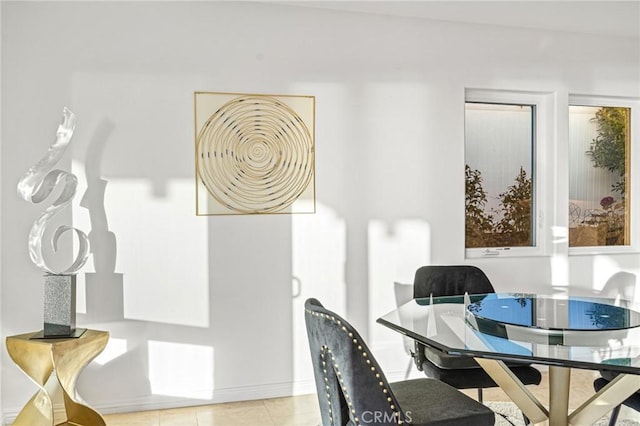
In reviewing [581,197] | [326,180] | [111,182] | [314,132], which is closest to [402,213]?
[326,180]

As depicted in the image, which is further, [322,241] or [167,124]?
[322,241]

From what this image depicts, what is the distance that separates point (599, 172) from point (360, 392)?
3.38 meters

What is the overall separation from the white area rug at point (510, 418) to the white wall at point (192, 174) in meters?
0.75

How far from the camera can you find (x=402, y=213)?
379 centimetres

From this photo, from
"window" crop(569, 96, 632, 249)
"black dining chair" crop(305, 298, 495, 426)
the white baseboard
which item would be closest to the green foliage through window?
"window" crop(569, 96, 632, 249)

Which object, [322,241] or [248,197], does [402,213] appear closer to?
[322,241]

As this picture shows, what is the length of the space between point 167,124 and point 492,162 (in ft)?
7.59

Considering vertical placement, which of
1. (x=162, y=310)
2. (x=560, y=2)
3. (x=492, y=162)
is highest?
(x=560, y=2)

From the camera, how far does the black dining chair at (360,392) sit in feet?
5.94

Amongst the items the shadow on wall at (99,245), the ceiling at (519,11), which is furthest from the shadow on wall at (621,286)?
the shadow on wall at (99,245)

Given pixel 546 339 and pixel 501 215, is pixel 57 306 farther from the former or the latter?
pixel 501 215

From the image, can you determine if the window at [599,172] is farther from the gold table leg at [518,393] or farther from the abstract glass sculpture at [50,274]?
the abstract glass sculpture at [50,274]

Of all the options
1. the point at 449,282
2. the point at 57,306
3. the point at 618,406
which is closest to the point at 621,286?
the point at 449,282

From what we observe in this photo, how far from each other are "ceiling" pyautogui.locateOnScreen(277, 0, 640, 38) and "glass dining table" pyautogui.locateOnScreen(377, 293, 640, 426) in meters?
1.97
